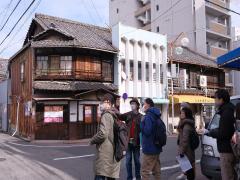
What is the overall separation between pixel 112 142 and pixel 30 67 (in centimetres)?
1854

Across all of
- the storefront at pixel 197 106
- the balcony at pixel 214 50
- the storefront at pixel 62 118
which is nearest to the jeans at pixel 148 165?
the storefront at pixel 62 118

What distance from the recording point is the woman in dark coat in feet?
25.1

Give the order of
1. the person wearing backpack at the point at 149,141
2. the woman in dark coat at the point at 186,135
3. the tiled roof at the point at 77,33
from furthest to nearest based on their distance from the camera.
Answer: the tiled roof at the point at 77,33 → the woman in dark coat at the point at 186,135 → the person wearing backpack at the point at 149,141

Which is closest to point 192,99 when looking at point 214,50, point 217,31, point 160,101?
point 160,101

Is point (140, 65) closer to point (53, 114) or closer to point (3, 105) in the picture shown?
point (53, 114)

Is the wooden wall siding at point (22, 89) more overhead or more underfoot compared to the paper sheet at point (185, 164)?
more overhead

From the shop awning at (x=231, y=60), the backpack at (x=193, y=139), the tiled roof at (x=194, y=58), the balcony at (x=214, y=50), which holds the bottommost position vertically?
the backpack at (x=193, y=139)

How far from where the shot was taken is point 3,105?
3192 cm

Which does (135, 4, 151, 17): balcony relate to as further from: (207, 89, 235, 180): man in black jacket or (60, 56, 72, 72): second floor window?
(207, 89, 235, 180): man in black jacket

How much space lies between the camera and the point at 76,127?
22.4 meters

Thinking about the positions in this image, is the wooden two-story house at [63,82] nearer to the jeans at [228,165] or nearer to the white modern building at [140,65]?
the white modern building at [140,65]

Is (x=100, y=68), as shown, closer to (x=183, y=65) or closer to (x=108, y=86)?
(x=108, y=86)

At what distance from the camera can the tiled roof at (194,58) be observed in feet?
96.6

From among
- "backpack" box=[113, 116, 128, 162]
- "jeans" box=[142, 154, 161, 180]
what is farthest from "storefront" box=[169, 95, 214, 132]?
"backpack" box=[113, 116, 128, 162]
